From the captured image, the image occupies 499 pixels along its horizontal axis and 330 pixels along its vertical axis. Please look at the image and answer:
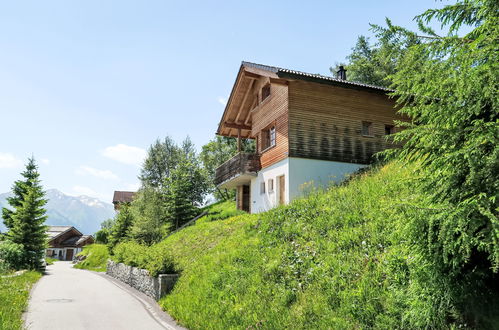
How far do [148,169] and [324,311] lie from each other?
5610 centimetres

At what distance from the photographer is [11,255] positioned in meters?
23.2

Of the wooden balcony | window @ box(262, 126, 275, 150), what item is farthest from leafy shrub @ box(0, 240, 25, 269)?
window @ box(262, 126, 275, 150)

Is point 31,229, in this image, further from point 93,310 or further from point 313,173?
point 313,173

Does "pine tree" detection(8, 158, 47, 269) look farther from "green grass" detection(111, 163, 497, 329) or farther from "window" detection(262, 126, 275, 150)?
"window" detection(262, 126, 275, 150)

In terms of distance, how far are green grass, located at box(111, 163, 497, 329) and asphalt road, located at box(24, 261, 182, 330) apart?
2.32ft

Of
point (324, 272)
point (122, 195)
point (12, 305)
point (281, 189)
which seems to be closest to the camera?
point (324, 272)

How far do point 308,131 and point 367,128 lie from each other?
13.3 ft

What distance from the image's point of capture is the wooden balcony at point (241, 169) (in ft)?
71.6

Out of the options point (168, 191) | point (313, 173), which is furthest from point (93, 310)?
point (168, 191)

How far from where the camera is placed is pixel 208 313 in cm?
897

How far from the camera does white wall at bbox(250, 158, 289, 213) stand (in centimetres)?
1846

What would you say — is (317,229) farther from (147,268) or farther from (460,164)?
(147,268)

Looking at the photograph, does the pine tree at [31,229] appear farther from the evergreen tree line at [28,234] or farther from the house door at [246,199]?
the house door at [246,199]

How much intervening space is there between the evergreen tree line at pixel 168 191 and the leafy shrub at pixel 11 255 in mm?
7751
